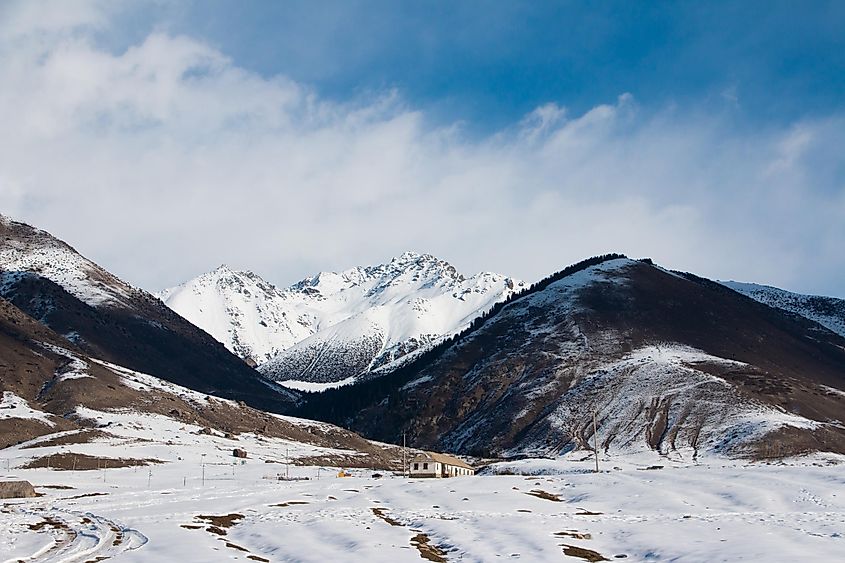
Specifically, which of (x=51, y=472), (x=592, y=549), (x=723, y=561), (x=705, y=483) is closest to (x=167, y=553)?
(x=592, y=549)

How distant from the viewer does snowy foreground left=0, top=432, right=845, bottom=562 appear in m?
45.5

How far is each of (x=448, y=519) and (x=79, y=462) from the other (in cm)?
8796

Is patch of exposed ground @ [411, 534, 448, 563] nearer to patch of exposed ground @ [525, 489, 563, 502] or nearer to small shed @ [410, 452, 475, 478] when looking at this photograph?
patch of exposed ground @ [525, 489, 563, 502]

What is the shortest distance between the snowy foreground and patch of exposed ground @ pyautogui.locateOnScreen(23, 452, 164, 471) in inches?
839

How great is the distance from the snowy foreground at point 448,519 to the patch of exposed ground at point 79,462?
69.9 feet

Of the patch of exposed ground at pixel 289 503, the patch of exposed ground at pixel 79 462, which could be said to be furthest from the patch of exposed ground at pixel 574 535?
the patch of exposed ground at pixel 79 462

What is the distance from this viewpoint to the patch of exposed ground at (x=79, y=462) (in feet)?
409

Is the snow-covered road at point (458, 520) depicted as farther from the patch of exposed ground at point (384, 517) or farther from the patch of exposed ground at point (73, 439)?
the patch of exposed ground at point (73, 439)

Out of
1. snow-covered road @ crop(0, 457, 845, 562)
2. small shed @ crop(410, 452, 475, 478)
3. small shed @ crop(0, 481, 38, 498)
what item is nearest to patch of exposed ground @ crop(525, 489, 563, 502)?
snow-covered road @ crop(0, 457, 845, 562)

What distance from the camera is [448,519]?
6053 cm

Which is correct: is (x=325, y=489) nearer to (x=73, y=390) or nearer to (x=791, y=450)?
→ (x=791, y=450)

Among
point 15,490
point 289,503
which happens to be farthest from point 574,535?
point 15,490

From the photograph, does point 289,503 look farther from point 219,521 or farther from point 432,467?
point 432,467

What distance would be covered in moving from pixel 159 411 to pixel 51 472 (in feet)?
248
